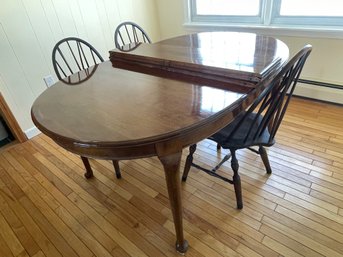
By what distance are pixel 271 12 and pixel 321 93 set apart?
94 cm

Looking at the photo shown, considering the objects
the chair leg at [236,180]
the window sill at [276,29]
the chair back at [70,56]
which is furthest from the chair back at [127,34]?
the chair leg at [236,180]

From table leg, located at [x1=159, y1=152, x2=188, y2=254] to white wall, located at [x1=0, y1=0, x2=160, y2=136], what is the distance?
72.7 inches

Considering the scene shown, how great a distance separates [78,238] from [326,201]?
1476 mm

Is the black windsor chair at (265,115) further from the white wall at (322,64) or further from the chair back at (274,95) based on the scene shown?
the white wall at (322,64)

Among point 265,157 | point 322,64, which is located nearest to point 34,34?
point 265,157

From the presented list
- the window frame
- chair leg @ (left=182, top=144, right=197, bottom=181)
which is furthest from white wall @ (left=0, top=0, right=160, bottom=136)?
chair leg @ (left=182, top=144, right=197, bottom=181)

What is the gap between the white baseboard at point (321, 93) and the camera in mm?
2186

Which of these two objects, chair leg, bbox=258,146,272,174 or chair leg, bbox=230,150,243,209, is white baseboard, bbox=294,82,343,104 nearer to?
chair leg, bbox=258,146,272,174

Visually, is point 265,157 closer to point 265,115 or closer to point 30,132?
point 265,115

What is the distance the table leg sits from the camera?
874 mm

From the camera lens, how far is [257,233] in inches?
48.7

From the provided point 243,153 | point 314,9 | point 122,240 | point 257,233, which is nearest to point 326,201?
point 257,233

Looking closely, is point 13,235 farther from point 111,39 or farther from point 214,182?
point 111,39

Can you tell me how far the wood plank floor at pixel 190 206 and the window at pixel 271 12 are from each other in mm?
978
